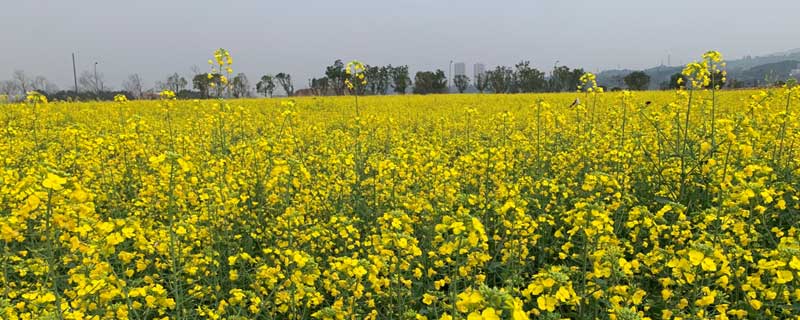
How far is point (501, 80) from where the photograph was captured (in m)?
59.7

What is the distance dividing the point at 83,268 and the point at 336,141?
5.14 metres

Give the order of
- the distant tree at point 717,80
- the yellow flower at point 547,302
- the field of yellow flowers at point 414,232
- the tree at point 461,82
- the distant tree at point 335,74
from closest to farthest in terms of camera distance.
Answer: the yellow flower at point 547,302, the field of yellow flowers at point 414,232, the distant tree at point 717,80, the distant tree at point 335,74, the tree at point 461,82

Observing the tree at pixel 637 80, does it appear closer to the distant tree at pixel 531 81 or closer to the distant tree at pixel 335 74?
the distant tree at pixel 531 81

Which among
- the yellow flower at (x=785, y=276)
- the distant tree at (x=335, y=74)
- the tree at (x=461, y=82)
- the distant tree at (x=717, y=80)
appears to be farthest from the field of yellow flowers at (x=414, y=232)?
the tree at (x=461, y=82)

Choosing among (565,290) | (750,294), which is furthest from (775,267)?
(565,290)

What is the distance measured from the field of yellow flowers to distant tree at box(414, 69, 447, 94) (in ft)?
158

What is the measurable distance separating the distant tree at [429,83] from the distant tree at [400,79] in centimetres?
121

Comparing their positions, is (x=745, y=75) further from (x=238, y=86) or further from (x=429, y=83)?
(x=238, y=86)

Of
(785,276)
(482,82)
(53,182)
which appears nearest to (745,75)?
(482,82)

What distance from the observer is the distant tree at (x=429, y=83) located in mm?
55000

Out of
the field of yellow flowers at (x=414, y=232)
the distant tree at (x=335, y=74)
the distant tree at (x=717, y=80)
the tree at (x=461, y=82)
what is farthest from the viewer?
the tree at (x=461, y=82)

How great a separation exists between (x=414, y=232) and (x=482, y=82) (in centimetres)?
5877

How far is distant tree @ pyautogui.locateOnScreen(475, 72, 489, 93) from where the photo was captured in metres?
59.6

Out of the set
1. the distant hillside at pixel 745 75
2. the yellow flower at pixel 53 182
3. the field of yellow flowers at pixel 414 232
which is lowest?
the field of yellow flowers at pixel 414 232
